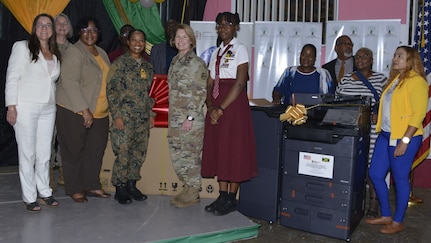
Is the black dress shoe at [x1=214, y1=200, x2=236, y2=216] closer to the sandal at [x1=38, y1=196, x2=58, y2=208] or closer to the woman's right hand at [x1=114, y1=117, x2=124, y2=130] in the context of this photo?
the woman's right hand at [x1=114, y1=117, x2=124, y2=130]

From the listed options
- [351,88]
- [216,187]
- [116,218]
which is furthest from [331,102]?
[116,218]

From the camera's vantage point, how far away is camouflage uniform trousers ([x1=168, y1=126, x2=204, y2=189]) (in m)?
3.77

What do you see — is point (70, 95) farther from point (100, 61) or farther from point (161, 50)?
point (161, 50)

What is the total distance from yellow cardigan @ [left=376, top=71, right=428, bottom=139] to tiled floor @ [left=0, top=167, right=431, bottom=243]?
89 centimetres

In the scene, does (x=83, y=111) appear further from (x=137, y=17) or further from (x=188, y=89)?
(x=137, y=17)

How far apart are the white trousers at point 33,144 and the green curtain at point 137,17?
2615mm

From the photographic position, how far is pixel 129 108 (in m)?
3.86

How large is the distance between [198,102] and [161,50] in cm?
176

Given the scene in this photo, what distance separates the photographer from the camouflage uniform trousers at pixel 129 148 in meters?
3.88

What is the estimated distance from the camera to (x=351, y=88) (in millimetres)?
4160

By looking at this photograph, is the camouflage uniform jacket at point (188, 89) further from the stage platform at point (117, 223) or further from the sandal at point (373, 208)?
the sandal at point (373, 208)

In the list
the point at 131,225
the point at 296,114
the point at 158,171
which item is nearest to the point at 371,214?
the point at 296,114

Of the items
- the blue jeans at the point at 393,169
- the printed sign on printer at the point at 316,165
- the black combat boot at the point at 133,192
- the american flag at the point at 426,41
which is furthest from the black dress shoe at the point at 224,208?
the american flag at the point at 426,41

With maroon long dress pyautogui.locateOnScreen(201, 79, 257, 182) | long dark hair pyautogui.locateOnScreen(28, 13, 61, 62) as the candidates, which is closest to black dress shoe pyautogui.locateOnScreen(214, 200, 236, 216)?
maroon long dress pyautogui.locateOnScreen(201, 79, 257, 182)
